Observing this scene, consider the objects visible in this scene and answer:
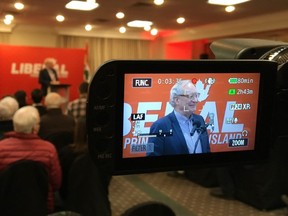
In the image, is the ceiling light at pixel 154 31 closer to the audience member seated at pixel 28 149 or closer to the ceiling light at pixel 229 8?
the ceiling light at pixel 229 8

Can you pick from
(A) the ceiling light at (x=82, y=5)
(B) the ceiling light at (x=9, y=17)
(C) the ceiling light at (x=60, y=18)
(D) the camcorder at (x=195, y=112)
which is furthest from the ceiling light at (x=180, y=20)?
(D) the camcorder at (x=195, y=112)

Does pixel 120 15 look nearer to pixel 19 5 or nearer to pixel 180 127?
pixel 19 5

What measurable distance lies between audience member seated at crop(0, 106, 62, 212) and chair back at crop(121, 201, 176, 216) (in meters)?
1.28

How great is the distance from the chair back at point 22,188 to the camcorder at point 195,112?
58.4 inches

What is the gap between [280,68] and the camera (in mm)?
997

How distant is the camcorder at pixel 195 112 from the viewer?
0.84 m

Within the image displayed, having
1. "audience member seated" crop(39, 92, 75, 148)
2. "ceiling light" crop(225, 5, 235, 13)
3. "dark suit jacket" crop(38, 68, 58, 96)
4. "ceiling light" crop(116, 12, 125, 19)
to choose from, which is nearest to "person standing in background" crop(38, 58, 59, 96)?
"dark suit jacket" crop(38, 68, 58, 96)

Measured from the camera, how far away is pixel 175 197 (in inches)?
164

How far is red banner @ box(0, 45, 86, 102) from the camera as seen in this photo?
831 centimetres

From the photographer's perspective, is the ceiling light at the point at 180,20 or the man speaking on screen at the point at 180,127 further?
the ceiling light at the point at 180,20

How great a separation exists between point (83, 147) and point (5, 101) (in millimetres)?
1210

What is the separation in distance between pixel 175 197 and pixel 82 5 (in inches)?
152

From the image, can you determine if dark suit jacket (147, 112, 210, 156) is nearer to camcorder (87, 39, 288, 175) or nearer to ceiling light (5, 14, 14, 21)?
camcorder (87, 39, 288, 175)

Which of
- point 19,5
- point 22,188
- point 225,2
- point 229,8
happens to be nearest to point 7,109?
point 22,188
